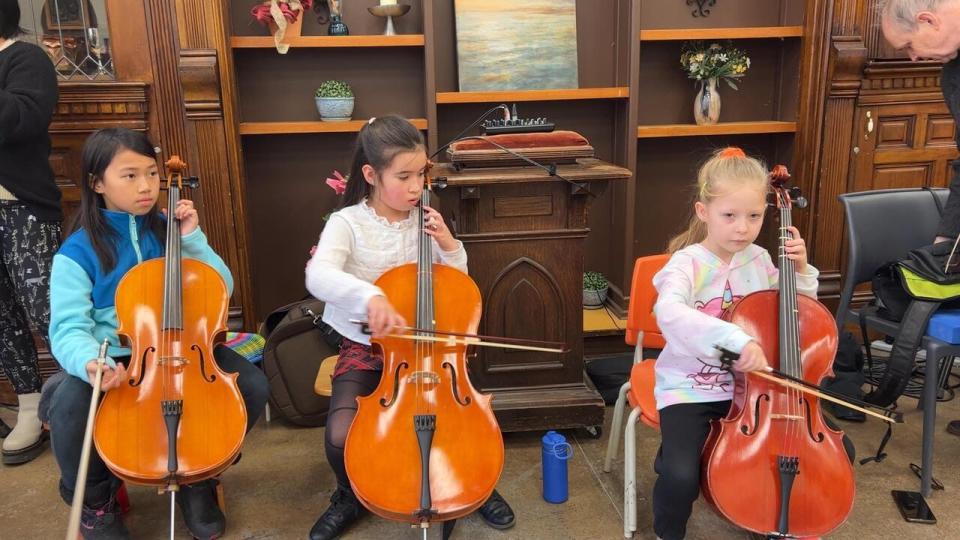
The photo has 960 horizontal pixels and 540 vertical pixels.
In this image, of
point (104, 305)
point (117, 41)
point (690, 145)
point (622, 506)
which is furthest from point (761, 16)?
point (104, 305)

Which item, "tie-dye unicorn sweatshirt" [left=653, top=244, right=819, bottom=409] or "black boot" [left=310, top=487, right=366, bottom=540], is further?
"black boot" [left=310, top=487, right=366, bottom=540]

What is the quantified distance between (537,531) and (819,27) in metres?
2.16

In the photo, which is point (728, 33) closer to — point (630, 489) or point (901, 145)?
point (901, 145)

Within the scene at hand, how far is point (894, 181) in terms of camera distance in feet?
9.62

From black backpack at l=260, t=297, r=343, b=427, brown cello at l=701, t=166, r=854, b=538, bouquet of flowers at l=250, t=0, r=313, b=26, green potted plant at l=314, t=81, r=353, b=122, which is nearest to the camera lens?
brown cello at l=701, t=166, r=854, b=538

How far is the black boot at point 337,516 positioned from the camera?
175cm

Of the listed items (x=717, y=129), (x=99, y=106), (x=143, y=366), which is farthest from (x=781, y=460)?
(x=99, y=106)

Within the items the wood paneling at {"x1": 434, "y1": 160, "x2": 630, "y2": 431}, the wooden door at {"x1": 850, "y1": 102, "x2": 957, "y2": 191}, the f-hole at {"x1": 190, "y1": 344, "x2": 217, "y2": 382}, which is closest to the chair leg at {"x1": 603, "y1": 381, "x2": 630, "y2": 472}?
the wood paneling at {"x1": 434, "y1": 160, "x2": 630, "y2": 431}

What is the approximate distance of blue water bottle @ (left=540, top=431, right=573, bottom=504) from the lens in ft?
6.08

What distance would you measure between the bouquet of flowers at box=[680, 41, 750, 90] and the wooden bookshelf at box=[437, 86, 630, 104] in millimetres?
323

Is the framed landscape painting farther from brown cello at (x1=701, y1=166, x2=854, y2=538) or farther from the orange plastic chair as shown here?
brown cello at (x1=701, y1=166, x2=854, y2=538)

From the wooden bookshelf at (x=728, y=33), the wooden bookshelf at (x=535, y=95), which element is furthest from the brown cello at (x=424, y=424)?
the wooden bookshelf at (x=728, y=33)

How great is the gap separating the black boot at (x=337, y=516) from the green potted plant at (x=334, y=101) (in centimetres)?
148

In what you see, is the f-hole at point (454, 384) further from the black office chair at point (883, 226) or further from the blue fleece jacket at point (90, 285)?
the black office chair at point (883, 226)
